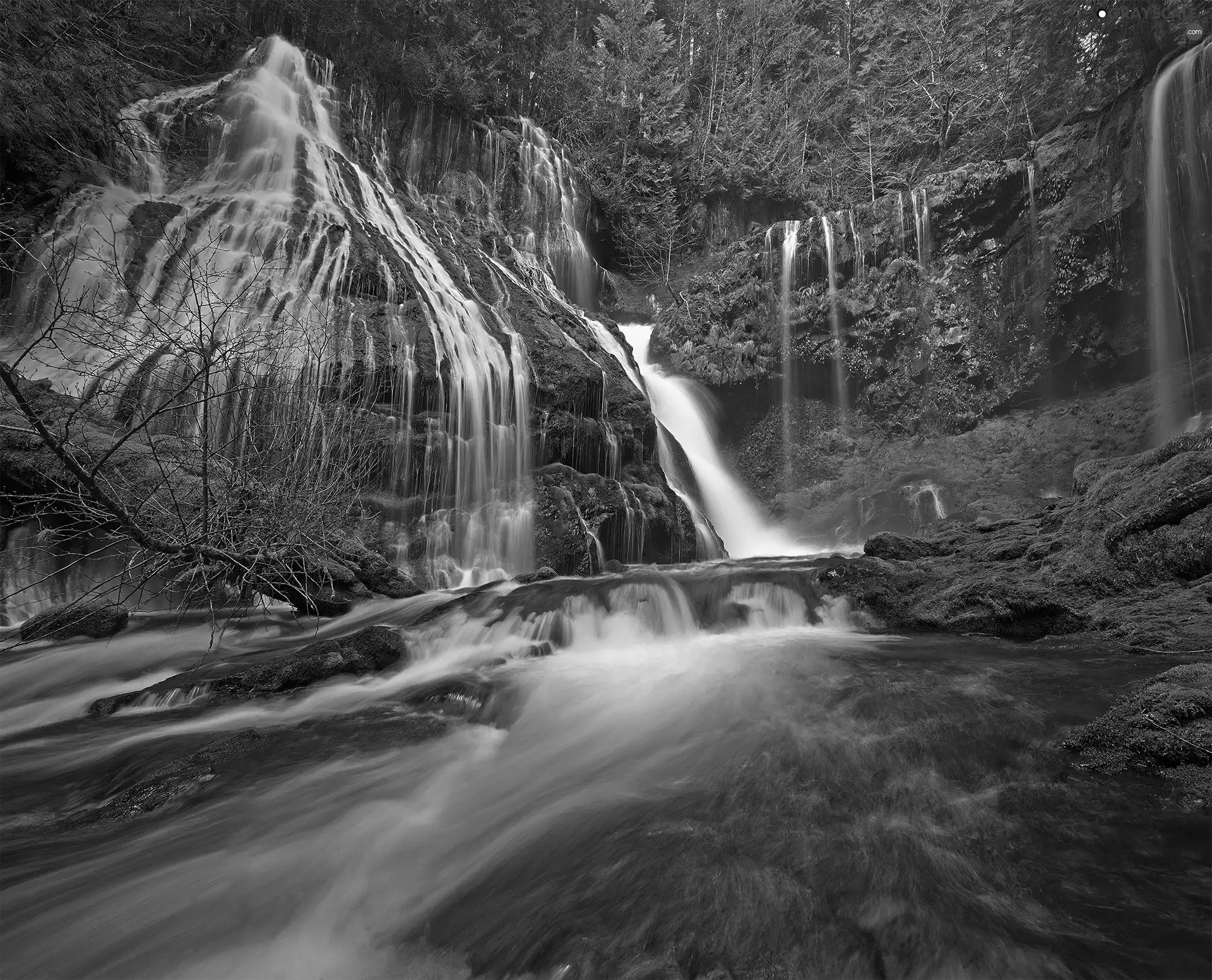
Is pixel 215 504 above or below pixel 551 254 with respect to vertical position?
below

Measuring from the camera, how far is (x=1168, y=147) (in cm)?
1041

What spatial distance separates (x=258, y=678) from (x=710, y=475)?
37.2 ft

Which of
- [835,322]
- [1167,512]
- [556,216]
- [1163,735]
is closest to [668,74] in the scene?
[556,216]

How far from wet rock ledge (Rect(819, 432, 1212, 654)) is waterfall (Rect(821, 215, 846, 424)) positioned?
28.7ft

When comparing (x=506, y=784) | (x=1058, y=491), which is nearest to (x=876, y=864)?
(x=506, y=784)

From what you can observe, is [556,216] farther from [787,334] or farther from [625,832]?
[625,832]

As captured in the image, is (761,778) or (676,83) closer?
(761,778)

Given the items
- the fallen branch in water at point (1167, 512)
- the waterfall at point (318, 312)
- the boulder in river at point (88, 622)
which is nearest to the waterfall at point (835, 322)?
the waterfall at point (318, 312)

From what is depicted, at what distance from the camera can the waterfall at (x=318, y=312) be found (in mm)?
8148

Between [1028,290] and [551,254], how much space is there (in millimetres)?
11611

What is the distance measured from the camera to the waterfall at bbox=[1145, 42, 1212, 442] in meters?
10.1

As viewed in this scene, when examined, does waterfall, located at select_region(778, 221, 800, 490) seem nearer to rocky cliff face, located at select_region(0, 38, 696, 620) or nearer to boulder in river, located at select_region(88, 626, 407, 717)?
rocky cliff face, located at select_region(0, 38, 696, 620)

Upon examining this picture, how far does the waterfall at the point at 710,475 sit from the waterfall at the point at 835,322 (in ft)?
10.5

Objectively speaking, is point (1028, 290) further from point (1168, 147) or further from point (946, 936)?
point (946, 936)
